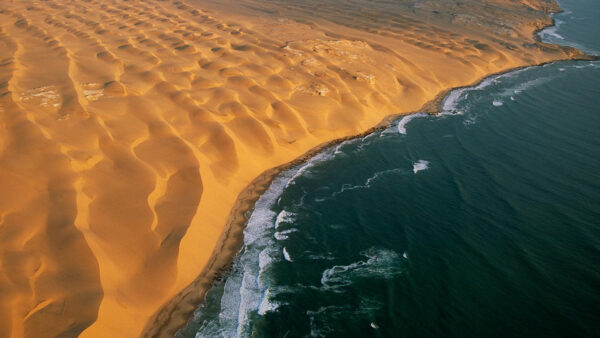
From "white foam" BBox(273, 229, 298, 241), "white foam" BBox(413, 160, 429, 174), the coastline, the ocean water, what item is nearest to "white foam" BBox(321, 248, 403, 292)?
the ocean water

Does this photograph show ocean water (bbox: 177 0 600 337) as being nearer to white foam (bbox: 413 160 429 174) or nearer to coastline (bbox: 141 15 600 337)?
white foam (bbox: 413 160 429 174)

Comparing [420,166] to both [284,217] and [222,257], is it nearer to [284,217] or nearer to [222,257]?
[284,217]

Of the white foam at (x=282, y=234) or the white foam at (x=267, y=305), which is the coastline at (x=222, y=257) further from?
the white foam at (x=267, y=305)

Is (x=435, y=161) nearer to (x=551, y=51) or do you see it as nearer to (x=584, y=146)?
(x=584, y=146)

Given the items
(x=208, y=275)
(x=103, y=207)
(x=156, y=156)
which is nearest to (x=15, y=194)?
(x=103, y=207)

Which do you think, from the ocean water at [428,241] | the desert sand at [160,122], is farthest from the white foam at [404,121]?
the desert sand at [160,122]
